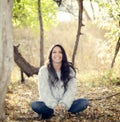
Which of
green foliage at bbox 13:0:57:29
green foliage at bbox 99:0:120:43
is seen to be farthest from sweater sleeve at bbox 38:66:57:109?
green foliage at bbox 13:0:57:29

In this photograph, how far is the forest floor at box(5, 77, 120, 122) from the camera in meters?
5.93

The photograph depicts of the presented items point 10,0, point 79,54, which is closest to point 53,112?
point 10,0

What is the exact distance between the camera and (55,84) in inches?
225

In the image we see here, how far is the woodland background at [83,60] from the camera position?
637 cm

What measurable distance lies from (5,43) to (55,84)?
998mm

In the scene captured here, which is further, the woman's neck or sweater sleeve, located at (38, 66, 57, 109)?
the woman's neck

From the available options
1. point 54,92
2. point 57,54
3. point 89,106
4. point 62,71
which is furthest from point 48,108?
point 89,106

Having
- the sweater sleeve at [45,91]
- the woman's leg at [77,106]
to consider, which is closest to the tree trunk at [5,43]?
the sweater sleeve at [45,91]

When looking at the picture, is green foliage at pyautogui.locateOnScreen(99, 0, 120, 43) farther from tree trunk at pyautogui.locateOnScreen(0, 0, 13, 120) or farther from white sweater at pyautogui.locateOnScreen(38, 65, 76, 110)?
tree trunk at pyautogui.locateOnScreen(0, 0, 13, 120)

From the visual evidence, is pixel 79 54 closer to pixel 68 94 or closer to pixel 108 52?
pixel 108 52

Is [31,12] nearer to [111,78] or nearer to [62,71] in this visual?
[111,78]

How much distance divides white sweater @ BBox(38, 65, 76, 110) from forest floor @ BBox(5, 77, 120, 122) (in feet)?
0.87

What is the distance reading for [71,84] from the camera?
5754 millimetres

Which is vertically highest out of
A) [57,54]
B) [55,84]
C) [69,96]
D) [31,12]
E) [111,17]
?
[31,12]
